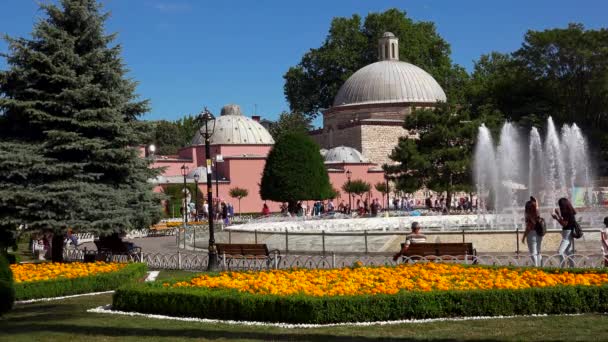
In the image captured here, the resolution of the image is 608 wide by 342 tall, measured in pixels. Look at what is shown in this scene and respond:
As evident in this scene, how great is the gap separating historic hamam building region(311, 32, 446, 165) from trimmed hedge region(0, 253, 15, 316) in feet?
133

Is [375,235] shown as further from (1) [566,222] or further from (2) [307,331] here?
(2) [307,331]

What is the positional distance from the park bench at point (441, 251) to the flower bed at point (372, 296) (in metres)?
2.68

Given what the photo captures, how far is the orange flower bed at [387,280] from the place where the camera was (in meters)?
8.09

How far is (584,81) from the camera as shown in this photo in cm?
4100

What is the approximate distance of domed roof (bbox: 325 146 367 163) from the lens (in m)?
45.8

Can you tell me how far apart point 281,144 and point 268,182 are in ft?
5.90

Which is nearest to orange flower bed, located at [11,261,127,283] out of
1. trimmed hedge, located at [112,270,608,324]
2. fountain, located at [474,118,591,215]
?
trimmed hedge, located at [112,270,608,324]

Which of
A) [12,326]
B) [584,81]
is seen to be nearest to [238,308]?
[12,326]

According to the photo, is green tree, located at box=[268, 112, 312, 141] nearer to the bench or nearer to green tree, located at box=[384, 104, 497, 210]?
green tree, located at box=[384, 104, 497, 210]

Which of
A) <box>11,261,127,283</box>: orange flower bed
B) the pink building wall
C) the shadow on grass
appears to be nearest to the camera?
the shadow on grass

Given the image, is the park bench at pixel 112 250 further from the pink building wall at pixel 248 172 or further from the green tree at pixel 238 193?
the pink building wall at pixel 248 172

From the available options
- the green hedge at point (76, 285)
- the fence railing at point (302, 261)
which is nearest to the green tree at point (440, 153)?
the fence railing at point (302, 261)

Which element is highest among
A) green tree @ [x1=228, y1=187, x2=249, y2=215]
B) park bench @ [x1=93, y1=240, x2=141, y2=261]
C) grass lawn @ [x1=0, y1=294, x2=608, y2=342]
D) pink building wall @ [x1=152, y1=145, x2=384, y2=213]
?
pink building wall @ [x1=152, y1=145, x2=384, y2=213]

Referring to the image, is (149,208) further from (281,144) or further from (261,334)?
(281,144)
